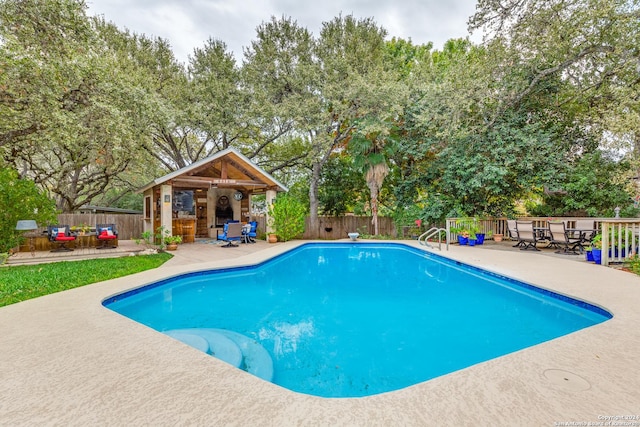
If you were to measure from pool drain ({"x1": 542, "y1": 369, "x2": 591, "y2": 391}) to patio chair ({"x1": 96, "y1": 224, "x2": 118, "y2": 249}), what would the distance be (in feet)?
41.2

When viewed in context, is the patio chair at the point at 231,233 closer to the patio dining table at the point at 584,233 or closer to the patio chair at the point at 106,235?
the patio chair at the point at 106,235

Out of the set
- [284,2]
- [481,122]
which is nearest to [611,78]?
[481,122]

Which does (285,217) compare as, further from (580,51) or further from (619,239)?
(580,51)

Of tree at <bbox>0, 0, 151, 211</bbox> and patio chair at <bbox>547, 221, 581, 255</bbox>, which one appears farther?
patio chair at <bbox>547, 221, 581, 255</bbox>

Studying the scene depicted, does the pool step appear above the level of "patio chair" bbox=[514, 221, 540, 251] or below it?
below

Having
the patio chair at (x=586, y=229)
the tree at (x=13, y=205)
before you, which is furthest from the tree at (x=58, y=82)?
the patio chair at (x=586, y=229)

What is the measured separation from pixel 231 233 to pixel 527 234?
1140 centimetres

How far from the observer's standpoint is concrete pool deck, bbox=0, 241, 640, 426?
6.56 ft

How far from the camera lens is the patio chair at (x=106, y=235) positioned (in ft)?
35.0

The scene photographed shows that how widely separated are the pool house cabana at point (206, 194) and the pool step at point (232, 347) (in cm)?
844

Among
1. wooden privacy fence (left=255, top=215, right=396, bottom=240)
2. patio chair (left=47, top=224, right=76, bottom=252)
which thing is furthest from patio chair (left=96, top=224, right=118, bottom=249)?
wooden privacy fence (left=255, top=215, right=396, bottom=240)

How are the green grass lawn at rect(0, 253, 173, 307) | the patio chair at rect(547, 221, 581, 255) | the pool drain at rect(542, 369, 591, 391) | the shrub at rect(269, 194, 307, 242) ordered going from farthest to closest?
the shrub at rect(269, 194, 307, 242) < the patio chair at rect(547, 221, 581, 255) < the green grass lawn at rect(0, 253, 173, 307) < the pool drain at rect(542, 369, 591, 391)

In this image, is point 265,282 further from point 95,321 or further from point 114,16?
point 114,16

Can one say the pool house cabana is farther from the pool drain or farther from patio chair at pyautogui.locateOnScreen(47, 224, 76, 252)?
the pool drain
